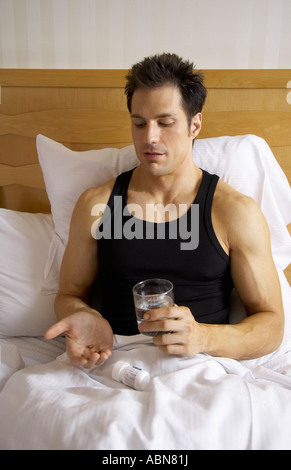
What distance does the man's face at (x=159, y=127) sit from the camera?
128 cm

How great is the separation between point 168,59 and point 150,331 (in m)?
0.83

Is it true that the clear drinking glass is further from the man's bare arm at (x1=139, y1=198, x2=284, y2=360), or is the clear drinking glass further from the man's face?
the man's face

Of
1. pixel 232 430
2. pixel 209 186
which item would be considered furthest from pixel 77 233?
pixel 232 430

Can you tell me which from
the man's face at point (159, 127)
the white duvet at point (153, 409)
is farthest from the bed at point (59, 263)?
the man's face at point (159, 127)

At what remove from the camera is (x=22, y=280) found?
1.50 meters

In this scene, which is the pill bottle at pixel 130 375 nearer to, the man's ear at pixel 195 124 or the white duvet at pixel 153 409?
the white duvet at pixel 153 409

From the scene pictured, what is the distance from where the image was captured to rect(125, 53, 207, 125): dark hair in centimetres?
130

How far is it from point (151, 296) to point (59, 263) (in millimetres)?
569

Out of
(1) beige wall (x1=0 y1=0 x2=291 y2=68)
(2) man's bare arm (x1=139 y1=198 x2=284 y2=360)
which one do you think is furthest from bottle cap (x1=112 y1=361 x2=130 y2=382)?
(1) beige wall (x1=0 y1=0 x2=291 y2=68)

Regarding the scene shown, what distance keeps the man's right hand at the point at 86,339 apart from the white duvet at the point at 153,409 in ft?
0.14

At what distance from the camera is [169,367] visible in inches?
43.5

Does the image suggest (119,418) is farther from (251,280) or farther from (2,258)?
(2,258)

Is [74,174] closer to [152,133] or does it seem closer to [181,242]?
[152,133]

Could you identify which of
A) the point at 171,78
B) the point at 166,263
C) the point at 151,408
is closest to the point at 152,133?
the point at 171,78
